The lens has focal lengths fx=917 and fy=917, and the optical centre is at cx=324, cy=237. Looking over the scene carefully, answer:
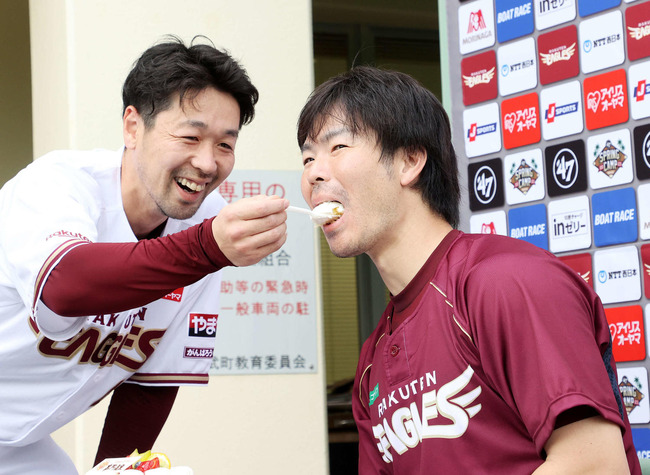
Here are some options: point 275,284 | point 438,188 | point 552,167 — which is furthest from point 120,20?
point 438,188

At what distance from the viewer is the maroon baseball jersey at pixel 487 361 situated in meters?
1.44

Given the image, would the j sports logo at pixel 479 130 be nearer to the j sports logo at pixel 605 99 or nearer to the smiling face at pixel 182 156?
the j sports logo at pixel 605 99

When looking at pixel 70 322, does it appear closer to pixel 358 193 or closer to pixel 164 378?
pixel 164 378

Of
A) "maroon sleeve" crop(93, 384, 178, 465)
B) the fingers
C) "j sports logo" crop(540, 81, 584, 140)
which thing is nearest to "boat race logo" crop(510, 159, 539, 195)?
"j sports logo" crop(540, 81, 584, 140)

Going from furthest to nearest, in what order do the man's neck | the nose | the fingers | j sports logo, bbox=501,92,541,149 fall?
j sports logo, bbox=501,92,541,149 → the nose → the man's neck → the fingers

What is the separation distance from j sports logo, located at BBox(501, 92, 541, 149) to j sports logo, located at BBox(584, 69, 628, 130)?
0.19 meters

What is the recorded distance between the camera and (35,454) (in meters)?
2.17

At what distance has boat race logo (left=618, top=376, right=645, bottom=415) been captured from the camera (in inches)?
98.5

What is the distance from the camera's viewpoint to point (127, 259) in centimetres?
163

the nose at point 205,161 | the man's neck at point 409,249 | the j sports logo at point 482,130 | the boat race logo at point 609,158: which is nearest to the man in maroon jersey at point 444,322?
the man's neck at point 409,249

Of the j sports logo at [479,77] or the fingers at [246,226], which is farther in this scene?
the j sports logo at [479,77]

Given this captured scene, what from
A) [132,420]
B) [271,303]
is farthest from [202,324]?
Result: [271,303]

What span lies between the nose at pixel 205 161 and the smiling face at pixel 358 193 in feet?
1.05

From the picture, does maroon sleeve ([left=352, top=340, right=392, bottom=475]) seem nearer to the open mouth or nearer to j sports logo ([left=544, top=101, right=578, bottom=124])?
the open mouth
